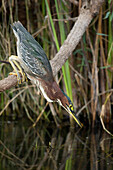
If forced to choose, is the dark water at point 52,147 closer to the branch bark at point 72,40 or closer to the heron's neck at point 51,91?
the heron's neck at point 51,91

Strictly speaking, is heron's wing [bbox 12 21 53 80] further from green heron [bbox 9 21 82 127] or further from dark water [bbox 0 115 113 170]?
dark water [bbox 0 115 113 170]

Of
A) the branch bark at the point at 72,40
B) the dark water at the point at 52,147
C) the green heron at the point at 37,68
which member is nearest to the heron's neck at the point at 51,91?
the green heron at the point at 37,68

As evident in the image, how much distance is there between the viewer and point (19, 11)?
3.74 meters

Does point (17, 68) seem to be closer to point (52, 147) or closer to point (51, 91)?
point (51, 91)

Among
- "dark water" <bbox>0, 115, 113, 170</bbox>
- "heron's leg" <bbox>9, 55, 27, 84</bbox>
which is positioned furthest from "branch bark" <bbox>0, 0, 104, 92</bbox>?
"dark water" <bbox>0, 115, 113, 170</bbox>

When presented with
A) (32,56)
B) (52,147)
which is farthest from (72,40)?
(52,147)

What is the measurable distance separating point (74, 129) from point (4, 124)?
877 millimetres

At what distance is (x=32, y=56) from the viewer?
7.47ft

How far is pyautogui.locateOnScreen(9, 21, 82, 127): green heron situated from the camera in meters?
2.15

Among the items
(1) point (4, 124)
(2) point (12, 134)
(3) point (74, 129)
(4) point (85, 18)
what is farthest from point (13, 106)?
(4) point (85, 18)

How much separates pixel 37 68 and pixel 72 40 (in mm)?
465

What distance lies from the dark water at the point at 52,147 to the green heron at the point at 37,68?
1.66 ft

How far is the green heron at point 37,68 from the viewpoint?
7.05 feet

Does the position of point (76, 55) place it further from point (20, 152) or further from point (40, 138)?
point (20, 152)
